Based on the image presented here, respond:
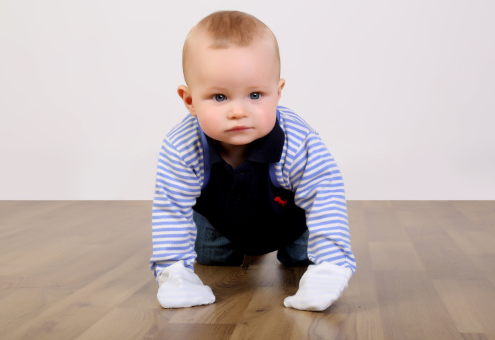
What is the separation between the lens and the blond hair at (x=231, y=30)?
110cm

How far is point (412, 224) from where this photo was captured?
6.20 feet

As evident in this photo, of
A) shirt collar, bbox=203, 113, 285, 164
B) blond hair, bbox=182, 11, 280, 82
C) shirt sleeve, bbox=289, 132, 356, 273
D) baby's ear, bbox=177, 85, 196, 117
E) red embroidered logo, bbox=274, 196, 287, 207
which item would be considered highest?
blond hair, bbox=182, 11, 280, 82

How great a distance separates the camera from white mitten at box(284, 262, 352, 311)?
109 centimetres

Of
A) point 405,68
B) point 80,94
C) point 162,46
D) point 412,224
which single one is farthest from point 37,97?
point 412,224

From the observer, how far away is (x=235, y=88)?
110cm

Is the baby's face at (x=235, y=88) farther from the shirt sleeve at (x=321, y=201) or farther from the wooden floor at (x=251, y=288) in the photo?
the wooden floor at (x=251, y=288)

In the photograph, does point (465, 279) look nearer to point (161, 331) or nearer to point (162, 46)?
point (161, 331)

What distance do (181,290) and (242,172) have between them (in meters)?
0.25

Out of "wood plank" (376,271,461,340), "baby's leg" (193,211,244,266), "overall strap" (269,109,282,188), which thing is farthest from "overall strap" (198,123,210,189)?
"wood plank" (376,271,461,340)

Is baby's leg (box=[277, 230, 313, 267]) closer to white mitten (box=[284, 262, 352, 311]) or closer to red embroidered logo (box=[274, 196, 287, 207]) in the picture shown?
red embroidered logo (box=[274, 196, 287, 207])

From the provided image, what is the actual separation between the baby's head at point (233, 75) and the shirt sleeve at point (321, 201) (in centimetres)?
10

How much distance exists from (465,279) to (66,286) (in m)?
0.76

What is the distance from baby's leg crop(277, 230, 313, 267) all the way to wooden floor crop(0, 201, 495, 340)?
26mm

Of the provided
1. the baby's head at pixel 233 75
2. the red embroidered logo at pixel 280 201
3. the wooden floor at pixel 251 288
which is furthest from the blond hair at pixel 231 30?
the wooden floor at pixel 251 288
